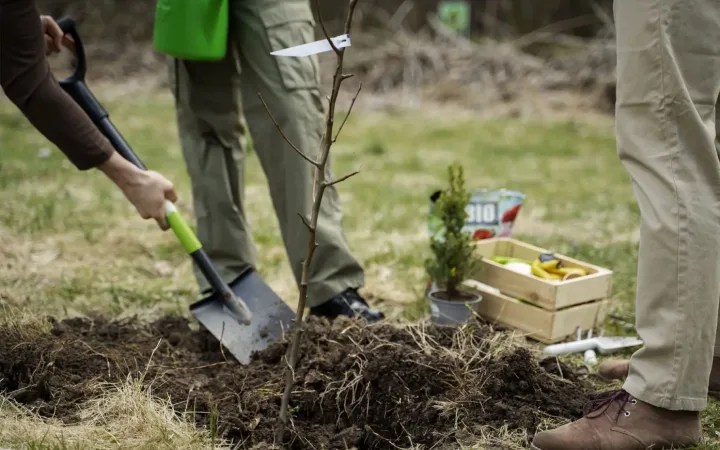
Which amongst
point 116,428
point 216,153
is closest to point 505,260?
point 216,153

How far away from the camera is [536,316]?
3.17 m

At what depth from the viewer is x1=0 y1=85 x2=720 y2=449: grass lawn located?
3613mm

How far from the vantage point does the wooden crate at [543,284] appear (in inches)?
123

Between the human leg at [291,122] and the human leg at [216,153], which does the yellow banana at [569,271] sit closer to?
the human leg at [291,122]

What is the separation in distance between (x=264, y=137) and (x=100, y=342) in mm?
901

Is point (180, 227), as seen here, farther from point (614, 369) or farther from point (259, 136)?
point (614, 369)

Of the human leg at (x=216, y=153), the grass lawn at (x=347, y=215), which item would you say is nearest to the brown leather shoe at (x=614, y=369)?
the grass lawn at (x=347, y=215)

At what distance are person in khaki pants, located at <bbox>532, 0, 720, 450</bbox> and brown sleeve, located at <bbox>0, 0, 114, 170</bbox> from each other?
1.58 meters

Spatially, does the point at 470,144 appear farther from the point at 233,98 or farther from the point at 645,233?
the point at 645,233

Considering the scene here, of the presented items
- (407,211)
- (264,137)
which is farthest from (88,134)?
(407,211)

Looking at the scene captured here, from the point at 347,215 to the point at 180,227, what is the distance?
2111 mm

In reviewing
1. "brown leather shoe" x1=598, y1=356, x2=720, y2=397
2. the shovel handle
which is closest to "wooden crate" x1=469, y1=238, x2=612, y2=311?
"brown leather shoe" x1=598, y1=356, x2=720, y2=397

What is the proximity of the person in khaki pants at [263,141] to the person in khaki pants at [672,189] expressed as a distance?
124 centimetres

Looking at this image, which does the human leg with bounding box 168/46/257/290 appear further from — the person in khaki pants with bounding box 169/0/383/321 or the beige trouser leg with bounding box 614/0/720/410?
the beige trouser leg with bounding box 614/0/720/410
